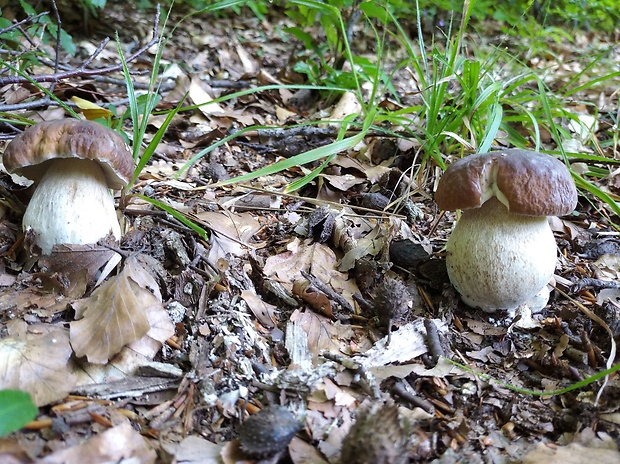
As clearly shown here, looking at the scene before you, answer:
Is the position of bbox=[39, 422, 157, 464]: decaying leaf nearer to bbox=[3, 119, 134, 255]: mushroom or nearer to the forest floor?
the forest floor

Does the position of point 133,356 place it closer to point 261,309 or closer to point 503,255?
point 261,309

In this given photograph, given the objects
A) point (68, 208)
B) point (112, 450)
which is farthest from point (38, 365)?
point (68, 208)

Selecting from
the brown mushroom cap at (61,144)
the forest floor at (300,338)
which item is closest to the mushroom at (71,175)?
the brown mushroom cap at (61,144)

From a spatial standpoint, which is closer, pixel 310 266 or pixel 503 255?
pixel 503 255

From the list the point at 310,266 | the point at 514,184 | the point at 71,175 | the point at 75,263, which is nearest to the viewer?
the point at 514,184

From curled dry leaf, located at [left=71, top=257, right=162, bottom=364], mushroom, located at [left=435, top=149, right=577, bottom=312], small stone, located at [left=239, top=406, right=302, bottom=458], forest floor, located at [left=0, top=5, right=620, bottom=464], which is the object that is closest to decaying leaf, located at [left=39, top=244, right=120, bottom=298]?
forest floor, located at [left=0, top=5, right=620, bottom=464]

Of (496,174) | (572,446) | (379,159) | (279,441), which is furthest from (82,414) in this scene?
(379,159)

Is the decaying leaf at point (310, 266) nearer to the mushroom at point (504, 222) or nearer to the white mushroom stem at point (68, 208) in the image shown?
the mushroom at point (504, 222)
